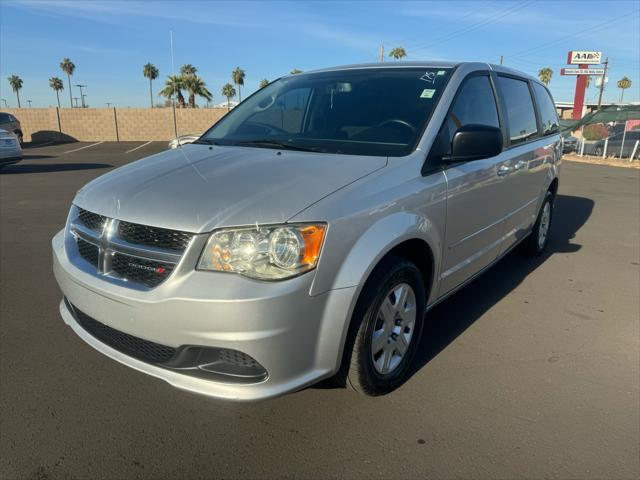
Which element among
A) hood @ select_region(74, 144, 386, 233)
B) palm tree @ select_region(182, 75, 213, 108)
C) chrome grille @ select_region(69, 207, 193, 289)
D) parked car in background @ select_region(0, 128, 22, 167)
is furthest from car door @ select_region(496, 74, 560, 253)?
palm tree @ select_region(182, 75, 213, 108)

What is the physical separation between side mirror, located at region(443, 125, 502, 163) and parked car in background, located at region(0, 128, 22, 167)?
12760 mm

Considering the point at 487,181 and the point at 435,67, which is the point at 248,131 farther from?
the point at 487,181

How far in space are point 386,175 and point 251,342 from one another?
107 cm

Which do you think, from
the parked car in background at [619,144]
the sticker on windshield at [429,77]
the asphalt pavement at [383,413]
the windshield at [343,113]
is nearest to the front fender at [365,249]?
the windshield at [343,113]

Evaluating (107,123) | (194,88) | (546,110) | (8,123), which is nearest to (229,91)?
(194,88)

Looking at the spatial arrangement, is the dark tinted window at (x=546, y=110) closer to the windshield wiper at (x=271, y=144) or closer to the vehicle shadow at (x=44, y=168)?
the windshield wiper at (x=271, y=144)

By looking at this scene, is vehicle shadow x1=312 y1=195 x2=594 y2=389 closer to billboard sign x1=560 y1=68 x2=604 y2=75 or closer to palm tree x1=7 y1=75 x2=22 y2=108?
billboard sign x1=560 y1=68 x2=604 y2=75

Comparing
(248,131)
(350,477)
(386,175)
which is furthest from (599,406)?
(248,131)

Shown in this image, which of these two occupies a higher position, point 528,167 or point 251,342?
point 528,167

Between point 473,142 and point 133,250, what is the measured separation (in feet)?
6.22

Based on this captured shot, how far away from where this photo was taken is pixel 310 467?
7.17 ft

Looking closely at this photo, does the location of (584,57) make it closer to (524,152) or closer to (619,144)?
(619,144)

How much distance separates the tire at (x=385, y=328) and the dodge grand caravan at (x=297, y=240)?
10 mm

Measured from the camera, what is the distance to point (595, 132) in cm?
2133
